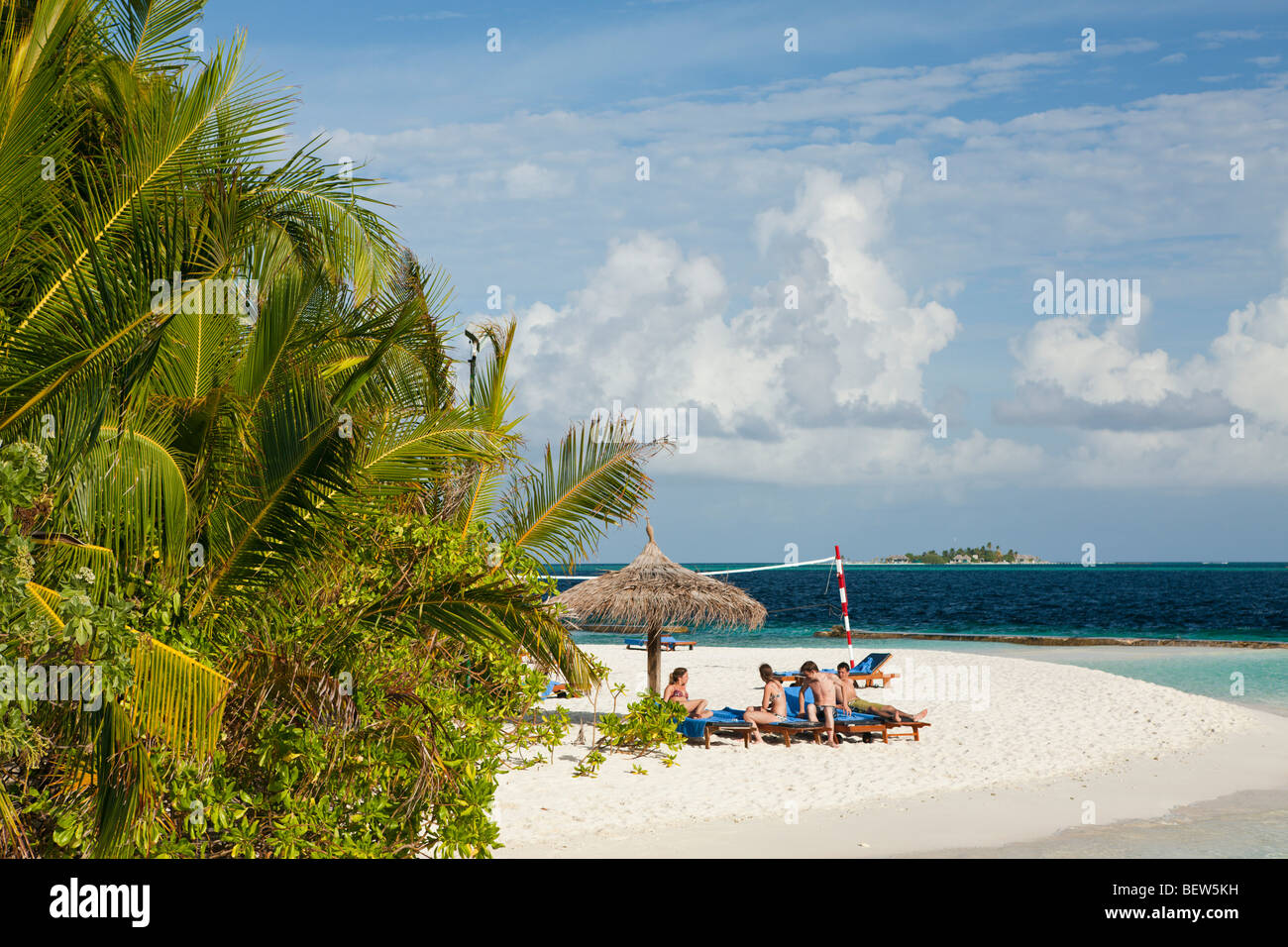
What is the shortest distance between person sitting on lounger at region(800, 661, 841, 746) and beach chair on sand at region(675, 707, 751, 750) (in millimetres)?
789

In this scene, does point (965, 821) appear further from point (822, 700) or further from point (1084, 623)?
point (1084, 623)

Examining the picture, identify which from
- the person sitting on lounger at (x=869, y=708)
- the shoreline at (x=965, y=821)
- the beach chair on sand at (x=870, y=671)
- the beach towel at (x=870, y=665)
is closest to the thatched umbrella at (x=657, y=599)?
the person sitting on lounger at (x=869, y=708)

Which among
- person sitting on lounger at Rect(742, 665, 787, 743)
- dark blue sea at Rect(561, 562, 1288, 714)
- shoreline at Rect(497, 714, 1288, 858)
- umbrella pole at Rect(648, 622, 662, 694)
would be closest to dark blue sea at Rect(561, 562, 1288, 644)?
dark blue sea at Rect(561, 562, 1288, 714)

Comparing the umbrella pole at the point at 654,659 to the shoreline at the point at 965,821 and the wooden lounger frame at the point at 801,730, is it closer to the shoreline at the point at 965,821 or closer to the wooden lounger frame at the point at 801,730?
the wooden lounger frame at the point at 801,730

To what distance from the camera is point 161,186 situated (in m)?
4.60

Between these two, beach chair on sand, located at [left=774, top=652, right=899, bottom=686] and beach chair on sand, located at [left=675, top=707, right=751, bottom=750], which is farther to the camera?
beach chair on sand, located at [left=774, top=652, right=899, bottom=686]

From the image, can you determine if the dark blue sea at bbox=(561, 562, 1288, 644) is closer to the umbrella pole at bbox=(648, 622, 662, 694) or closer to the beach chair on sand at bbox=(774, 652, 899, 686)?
→ the beach chair on sand at bbox=(774, 652, 899, 686)

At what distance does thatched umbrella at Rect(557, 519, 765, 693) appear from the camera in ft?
37.8

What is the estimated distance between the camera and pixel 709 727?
10.7 metres

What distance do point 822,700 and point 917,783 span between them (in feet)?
6.05

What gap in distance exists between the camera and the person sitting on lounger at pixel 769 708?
35.4ft
